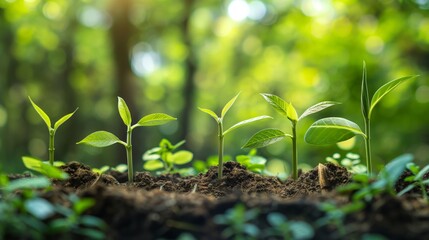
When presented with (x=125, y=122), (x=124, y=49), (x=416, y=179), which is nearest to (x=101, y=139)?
(x=125, y=122)

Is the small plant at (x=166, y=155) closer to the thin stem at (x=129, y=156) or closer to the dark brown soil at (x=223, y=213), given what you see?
the thin stem at (x=129, y=156)

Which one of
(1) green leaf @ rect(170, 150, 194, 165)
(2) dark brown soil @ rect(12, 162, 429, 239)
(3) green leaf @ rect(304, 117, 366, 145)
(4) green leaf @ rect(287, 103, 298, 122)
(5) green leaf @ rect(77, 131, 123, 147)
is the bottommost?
(1) green leaf @ rect(170, 150, 194, 165)

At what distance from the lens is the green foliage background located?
505 cm

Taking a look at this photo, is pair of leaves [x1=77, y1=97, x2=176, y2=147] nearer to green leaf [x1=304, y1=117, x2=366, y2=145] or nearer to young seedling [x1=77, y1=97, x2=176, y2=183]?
young seedling [x1=77, y1=97, x2=176, y2=183]

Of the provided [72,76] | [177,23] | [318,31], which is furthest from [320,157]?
[72,76]

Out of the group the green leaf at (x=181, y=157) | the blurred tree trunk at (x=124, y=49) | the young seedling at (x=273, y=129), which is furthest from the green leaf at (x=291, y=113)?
the blurred tree trunk at (x=124, y=49)

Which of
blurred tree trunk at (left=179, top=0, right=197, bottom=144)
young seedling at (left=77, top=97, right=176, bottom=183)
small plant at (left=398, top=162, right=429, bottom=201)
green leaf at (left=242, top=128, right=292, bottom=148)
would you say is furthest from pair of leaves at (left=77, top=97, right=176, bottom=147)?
blurred tree trunk at (left=179, top=0, right=197, bottom=144)

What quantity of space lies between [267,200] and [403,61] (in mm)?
5293

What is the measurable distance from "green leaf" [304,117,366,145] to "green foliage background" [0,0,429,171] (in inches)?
89.9

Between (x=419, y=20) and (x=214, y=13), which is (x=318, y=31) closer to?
(x=419, y=20)

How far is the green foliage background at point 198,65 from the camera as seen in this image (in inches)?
199

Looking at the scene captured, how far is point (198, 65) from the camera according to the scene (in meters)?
12.7

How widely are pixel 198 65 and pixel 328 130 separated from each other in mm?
11493

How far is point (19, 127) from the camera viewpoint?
37.9 feet
